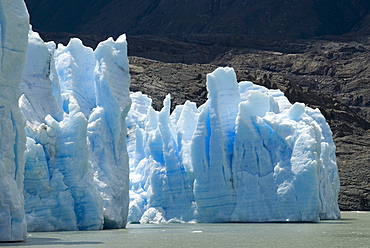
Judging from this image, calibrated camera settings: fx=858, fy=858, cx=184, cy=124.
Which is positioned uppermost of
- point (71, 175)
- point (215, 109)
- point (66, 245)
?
point (215, 109)

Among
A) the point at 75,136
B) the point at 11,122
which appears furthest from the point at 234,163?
the point at 11,122

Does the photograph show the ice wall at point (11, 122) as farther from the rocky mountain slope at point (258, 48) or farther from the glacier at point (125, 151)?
the rocky mountain slope at point (258, 48)

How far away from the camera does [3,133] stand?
1825cm

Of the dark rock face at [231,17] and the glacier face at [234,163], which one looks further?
the dark rock face at [231,17]

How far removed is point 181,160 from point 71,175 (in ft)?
33.9

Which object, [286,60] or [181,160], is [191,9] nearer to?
[286,60]

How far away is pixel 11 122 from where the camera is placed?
729 inches

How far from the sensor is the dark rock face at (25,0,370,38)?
138750 millimetres

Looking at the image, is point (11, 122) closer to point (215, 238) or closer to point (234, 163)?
point (215, 238)

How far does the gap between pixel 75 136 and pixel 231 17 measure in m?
118

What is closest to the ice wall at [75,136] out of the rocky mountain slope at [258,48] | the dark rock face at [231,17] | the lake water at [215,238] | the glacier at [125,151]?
the glacier at [125,151]

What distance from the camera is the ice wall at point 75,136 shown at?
2356cm

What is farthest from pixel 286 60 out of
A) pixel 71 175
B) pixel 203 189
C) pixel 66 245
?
pixel 66 245

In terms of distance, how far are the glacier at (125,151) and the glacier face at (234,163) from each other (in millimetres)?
40
